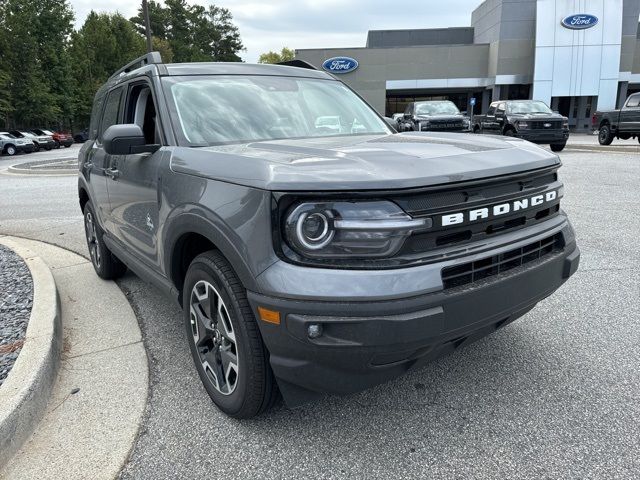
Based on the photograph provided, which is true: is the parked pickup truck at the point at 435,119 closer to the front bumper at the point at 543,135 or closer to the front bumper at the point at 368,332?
the front bumper at the point at 543,135

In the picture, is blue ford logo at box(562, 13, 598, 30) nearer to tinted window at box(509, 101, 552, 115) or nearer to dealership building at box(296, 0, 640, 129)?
dealership building at box(296, 0, 640, 129)

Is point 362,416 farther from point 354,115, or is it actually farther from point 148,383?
point 354,115

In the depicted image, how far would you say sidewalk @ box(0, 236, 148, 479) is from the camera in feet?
7.75

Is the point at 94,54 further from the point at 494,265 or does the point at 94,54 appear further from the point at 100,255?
the point at 494,265

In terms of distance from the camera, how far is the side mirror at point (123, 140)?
2846mm

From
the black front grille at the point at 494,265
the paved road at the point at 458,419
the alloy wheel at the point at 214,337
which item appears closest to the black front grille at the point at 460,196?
the black front grille at the point at 494,265

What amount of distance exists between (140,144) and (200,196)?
757 millimetres

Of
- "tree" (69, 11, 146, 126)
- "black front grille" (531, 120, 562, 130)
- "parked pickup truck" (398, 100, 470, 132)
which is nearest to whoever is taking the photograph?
"black front grille" (531, 120, 562, 130)

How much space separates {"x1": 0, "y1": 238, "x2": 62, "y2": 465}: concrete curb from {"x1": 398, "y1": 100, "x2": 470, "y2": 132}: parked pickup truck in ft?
50.9

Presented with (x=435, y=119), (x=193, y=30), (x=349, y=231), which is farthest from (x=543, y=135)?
(x=193, y=30)

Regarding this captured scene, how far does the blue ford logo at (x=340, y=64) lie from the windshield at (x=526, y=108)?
25232mm

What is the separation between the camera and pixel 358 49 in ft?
136

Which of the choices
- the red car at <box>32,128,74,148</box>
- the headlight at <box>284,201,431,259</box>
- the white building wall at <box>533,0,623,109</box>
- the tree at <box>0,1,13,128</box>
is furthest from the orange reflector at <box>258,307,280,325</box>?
Answer: the tree at <box>0,1,13,128</box>

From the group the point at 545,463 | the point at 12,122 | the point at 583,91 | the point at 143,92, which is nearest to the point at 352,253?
the point at 545,463
